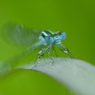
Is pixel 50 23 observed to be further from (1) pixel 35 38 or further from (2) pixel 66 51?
(2) pixel 66 51

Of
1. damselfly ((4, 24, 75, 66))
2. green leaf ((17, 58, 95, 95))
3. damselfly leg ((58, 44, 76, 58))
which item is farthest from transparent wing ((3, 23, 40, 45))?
green leaf ((17, 58, 95, 95))

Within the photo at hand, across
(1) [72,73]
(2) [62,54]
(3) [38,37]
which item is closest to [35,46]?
(3) [38,37]

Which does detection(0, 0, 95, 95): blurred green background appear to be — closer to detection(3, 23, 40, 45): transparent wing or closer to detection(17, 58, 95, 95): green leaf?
detection(3, 23, 40, 45): transparent wing

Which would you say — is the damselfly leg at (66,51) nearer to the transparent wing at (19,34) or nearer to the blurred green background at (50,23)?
the blurred green background at (50,23)

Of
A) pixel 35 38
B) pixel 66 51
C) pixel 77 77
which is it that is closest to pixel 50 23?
pixel 35 38

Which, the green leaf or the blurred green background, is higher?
the blurred green background

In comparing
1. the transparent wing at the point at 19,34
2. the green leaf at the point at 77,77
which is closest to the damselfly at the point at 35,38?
the transparent wing at the point at 19,34
